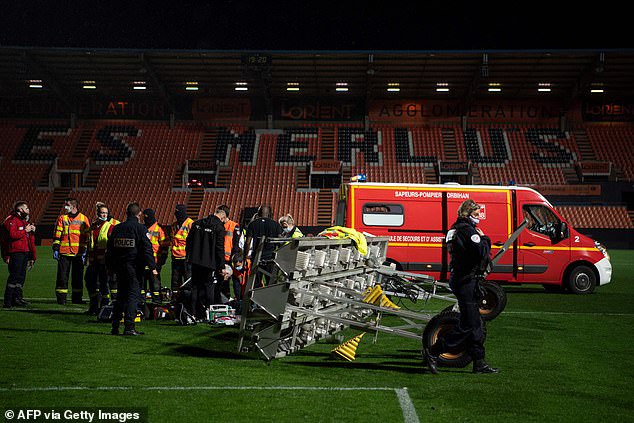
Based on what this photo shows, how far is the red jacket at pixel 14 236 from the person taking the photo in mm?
13148

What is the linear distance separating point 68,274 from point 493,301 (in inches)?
312

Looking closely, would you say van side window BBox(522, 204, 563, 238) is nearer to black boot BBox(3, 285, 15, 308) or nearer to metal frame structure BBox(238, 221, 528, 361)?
metal frame structure BBox(238, 221, 528, 361)

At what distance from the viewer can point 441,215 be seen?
1706 cm

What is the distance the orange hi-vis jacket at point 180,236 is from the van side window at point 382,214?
475 cm

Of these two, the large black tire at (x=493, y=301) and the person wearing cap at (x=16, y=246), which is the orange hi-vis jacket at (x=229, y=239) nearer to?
the person wearing cap at (x=16, y=246)

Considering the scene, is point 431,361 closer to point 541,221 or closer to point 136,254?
point 136,254

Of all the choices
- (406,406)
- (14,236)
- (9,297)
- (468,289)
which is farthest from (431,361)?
(9,297)

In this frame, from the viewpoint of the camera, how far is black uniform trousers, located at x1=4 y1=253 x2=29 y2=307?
1323cm

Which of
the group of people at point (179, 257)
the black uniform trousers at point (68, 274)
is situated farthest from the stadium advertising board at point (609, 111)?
the black uniform trousers at point (68, 274)

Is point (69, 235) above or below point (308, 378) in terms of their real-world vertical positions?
above

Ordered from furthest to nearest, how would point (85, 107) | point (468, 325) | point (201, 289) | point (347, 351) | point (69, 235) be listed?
point (85, 107) < point (69, 235) < point (201, 289) < point (347, 351) < point (468, 325)

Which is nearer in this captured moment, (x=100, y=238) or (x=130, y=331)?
(x=130, y=331)

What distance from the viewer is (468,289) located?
25.3 ft

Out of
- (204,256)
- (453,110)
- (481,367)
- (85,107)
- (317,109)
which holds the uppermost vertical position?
(453,110)
